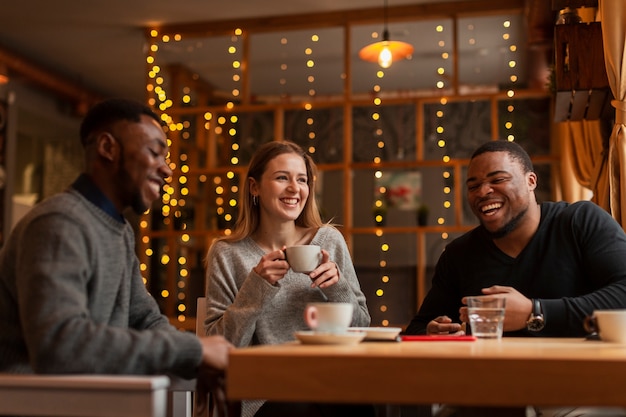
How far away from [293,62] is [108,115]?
4.65 meters

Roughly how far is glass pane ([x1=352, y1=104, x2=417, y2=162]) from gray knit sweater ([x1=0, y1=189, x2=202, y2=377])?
14.0 ft

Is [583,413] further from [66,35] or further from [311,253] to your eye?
[66,35]

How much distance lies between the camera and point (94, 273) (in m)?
1.33

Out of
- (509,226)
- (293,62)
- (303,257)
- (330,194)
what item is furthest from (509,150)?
(293,62)

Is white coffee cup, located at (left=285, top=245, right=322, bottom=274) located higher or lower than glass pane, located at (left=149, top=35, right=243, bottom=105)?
lower

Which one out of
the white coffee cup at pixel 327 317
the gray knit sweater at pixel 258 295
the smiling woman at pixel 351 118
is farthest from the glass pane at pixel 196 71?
the white coffee cup at pixel 327 317

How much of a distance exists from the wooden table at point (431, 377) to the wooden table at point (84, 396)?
0.12 metres

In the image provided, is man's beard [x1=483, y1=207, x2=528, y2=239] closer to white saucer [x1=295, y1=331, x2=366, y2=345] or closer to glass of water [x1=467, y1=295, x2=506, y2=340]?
glass of water [x1=467, y1=295, x2=506, y2=340]

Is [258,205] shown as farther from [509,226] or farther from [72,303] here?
[72,303]

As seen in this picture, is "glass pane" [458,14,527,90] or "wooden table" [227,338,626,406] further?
"glass pane" [458,14,527,90]

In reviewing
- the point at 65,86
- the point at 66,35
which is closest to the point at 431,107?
the point at 66,35

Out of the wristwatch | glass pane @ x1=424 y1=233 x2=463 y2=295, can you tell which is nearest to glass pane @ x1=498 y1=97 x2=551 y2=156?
glass pane @ x1=424 y1=233 x2=463 y2=295

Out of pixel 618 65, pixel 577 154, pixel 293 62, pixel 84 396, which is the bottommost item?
pixel 84 396

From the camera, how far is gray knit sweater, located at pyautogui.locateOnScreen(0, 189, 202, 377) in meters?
1.17
